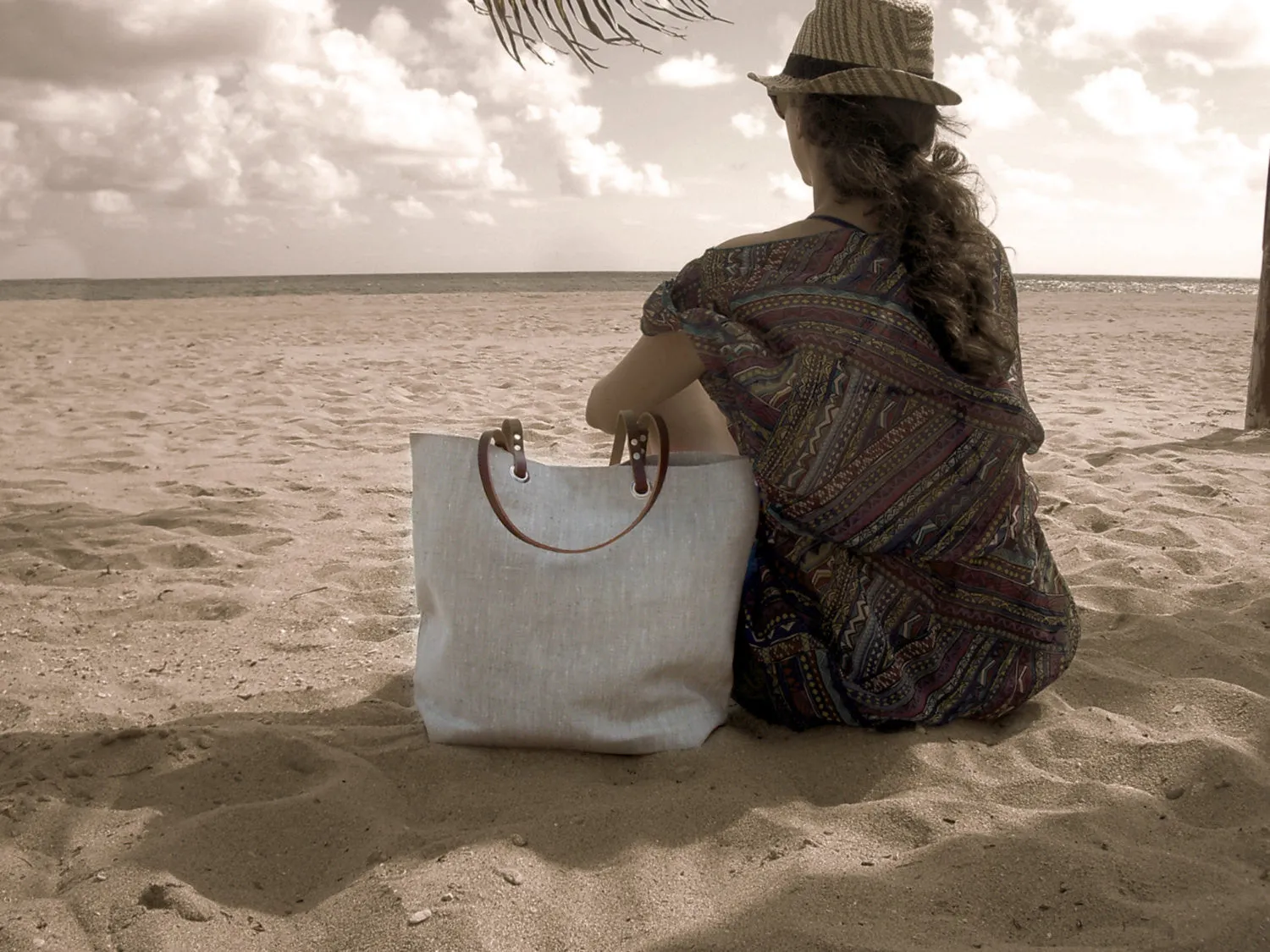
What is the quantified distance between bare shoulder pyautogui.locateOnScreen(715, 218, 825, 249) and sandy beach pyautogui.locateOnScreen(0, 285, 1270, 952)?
2.92ft

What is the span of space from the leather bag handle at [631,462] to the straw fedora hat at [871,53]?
2.18 ft

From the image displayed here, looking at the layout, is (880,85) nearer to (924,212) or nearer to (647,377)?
(924,212)

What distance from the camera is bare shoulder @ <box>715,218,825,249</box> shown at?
6.33 ft

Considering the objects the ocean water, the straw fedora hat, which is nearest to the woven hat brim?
the straw fedora hat

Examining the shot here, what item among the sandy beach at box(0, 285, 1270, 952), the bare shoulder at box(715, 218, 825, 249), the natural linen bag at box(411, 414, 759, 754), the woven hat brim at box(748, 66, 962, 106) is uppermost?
the woven hat brim at box(748, 66, 962, 106)

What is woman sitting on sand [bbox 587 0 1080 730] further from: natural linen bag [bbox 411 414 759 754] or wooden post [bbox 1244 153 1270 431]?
wooden post [bbox 1244 153 1270 431]

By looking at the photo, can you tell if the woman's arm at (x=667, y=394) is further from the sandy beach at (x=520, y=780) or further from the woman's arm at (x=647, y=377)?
the sandy beach at (x=520, y=780)

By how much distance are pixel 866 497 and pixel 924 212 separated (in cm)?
50

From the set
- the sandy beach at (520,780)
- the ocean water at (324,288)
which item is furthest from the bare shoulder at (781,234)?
the ocean water at (324,288)

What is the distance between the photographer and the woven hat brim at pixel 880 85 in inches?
73.8

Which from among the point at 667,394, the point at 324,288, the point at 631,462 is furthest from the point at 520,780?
the point at 324,288

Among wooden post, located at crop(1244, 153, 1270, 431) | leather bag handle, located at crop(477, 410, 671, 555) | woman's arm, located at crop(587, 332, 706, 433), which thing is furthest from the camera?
wooden post, located at crop(1244, 153, 1270, 431)

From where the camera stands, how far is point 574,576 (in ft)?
6.03

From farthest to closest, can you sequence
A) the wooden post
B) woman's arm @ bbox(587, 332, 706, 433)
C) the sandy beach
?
the wooden post
woman's arm @ bbox(587, 332, 706, 433)
the sandy beach
